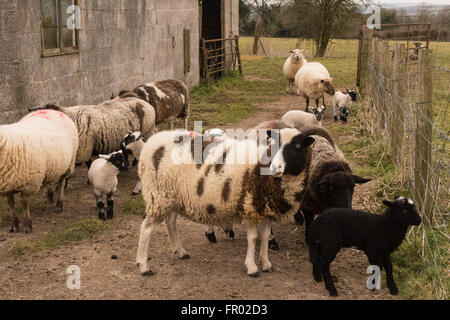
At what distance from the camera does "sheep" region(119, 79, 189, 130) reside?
389 inches

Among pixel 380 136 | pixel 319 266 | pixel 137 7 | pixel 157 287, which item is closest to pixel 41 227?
pixel 157 287

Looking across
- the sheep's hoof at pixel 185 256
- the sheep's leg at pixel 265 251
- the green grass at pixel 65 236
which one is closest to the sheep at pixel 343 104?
the green grass at pixel 65 236

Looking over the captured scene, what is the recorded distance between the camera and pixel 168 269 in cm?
525

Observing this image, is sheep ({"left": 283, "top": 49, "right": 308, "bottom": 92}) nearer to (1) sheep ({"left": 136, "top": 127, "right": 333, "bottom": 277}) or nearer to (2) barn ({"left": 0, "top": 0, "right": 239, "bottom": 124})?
(2) barn ({"left": 0, "top": 0, "right": 239, "bottom": 124})

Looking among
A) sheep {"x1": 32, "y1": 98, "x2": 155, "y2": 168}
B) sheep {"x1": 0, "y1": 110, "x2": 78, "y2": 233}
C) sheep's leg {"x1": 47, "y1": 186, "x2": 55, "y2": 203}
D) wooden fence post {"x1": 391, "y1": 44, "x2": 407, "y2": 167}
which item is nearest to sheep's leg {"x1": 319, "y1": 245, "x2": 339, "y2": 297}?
wooden fence post {"x1": 391, "y1": 44, "x2": 407, "y2": 167}

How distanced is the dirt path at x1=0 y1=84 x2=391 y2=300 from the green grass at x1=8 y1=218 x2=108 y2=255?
116mm

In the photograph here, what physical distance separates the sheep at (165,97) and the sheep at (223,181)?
14.5 feet

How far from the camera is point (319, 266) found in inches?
190

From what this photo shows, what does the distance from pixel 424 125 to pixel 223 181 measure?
8.03 feet

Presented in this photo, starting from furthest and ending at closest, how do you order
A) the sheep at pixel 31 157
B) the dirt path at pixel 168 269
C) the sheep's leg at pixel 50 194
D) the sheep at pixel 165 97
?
the sheep at pixel 165 97 → the sheep's leg at pixel 50 194 → the sheep at pixel 31 157 → the dirt path at pixel 168 269

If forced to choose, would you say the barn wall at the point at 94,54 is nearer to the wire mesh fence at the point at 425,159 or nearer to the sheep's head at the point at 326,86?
the sheep's head at the point at 326,86

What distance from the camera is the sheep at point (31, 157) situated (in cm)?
591
